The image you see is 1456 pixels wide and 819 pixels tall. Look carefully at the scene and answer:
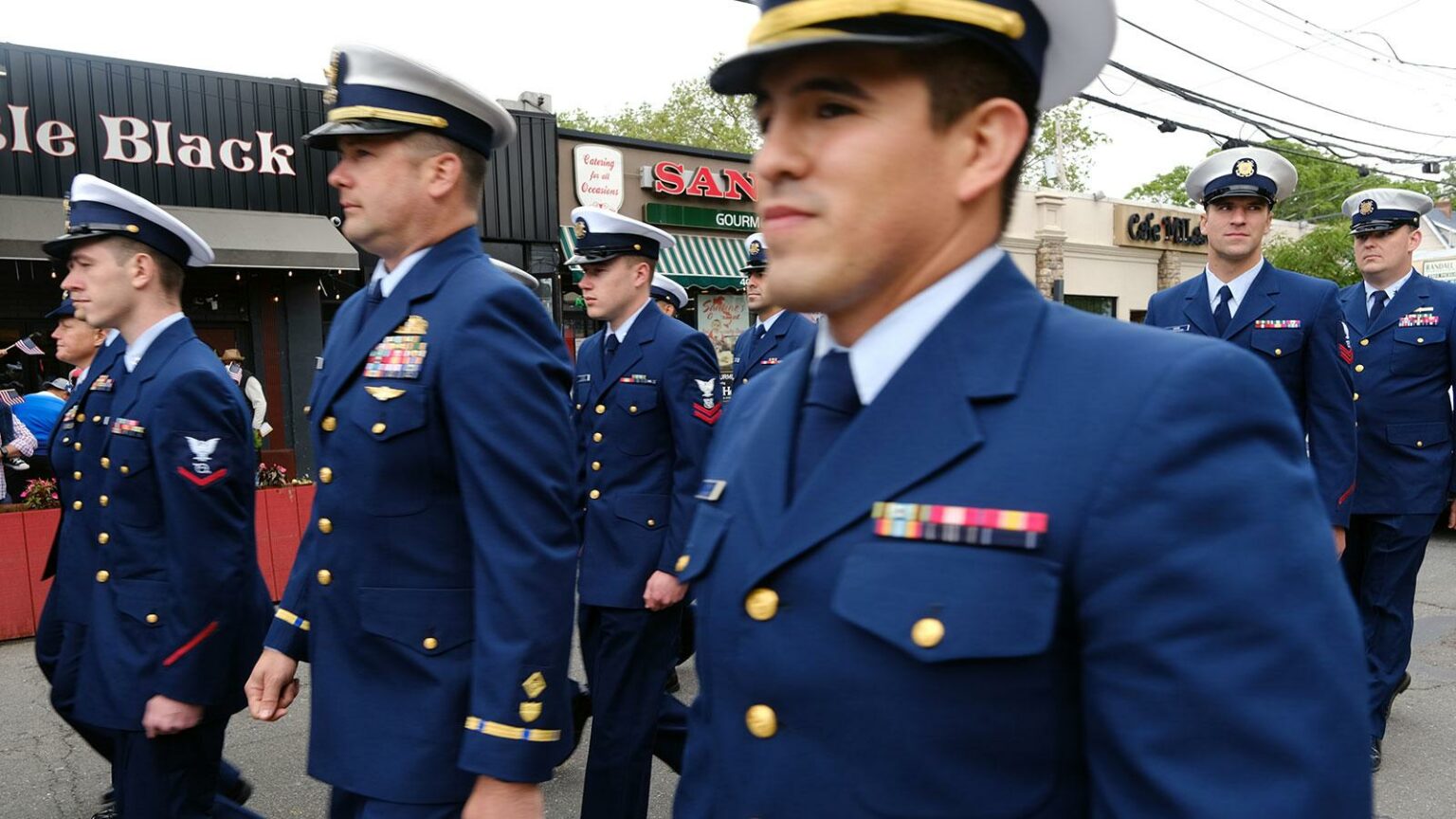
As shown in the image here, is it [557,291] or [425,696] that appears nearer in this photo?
[425,696]

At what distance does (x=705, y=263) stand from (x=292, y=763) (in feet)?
47.0

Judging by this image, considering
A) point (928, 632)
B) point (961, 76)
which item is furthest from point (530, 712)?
point (961, 76)

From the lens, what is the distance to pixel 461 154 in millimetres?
2477

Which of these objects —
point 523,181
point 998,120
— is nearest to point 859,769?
point 998,120

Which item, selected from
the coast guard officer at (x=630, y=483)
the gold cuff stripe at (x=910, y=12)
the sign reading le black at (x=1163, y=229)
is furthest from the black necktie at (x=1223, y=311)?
the sign reading le black at (x=1163, y=229)

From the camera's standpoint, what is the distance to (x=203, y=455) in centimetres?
304

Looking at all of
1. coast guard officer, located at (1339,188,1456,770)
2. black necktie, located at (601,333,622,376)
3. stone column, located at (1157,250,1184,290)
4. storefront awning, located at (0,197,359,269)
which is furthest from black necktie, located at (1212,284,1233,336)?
stone column, located at (1157,250,1184,290)

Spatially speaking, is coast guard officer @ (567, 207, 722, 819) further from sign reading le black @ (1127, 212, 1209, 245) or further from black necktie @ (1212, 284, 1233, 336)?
sign reading le black @ (1127, 212, 1209, 245)

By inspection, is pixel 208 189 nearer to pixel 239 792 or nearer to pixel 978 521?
pixel 239 792

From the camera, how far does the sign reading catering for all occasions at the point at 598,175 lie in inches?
660

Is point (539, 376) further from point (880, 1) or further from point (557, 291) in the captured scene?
point (557, 291)

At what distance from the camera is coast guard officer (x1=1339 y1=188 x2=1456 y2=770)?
4562 millimetres

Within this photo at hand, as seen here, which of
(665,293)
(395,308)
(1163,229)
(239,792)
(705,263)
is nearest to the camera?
(395,308)

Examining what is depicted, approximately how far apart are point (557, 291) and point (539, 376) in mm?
14776
